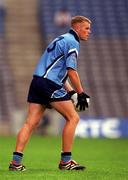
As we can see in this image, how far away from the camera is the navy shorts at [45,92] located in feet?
28.4

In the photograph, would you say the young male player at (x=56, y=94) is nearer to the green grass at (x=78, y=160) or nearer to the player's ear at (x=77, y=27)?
the player's ear at (x=77, y=27)

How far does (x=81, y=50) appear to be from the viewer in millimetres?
25219

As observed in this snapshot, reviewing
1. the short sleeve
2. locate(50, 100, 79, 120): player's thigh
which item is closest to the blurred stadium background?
locate(50, 100, 79, 120): player's thigh

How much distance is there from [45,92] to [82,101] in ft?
1.44

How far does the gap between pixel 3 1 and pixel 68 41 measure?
1735 cm

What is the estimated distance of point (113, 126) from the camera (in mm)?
20953

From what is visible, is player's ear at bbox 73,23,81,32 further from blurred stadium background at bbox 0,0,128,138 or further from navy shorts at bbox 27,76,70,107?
blurred stadium background at bbox 0,0,128,138

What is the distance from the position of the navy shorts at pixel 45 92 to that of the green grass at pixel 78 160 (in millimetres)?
828

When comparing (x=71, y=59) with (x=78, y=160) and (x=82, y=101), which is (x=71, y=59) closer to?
(x=82, y=101)

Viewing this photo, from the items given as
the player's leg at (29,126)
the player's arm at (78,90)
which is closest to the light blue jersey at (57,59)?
the player's arm at (78,90)

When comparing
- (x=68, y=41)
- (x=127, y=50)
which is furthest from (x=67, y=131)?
(x=127, y=50)

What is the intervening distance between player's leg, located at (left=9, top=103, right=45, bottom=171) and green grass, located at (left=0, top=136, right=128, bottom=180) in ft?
0.43

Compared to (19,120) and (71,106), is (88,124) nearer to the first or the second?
(19,120)

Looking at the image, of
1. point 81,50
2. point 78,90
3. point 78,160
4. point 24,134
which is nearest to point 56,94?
point 78,90
